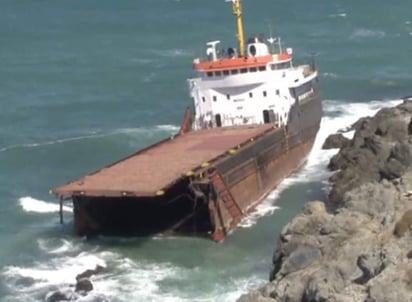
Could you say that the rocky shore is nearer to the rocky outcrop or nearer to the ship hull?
the ship hull

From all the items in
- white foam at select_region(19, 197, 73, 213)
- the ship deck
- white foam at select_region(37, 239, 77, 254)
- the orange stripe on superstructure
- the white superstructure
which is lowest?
white foam at select_region(37, 239, 77, 254)

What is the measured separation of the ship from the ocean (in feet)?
3.17

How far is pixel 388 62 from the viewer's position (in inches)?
3209

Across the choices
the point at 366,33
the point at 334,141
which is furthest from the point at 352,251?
the point at 366,33

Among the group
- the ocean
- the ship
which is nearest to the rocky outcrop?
the ocean

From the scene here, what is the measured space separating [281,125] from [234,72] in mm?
3525

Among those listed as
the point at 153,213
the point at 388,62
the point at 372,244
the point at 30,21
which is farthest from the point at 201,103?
the point at 30,21

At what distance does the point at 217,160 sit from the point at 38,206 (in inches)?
358

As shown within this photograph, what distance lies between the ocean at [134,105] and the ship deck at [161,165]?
235cm

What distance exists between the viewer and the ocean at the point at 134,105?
3734cm

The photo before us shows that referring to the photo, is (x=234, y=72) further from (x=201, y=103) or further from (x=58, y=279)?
(x=58, y=279)

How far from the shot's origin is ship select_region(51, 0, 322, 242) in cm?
4059

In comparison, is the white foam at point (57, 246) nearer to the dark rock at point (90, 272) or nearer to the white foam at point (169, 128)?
the dark rock at point (90, 272)

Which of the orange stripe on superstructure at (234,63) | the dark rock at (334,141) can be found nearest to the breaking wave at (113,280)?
the orange stripe on superstructure at (234,63)
